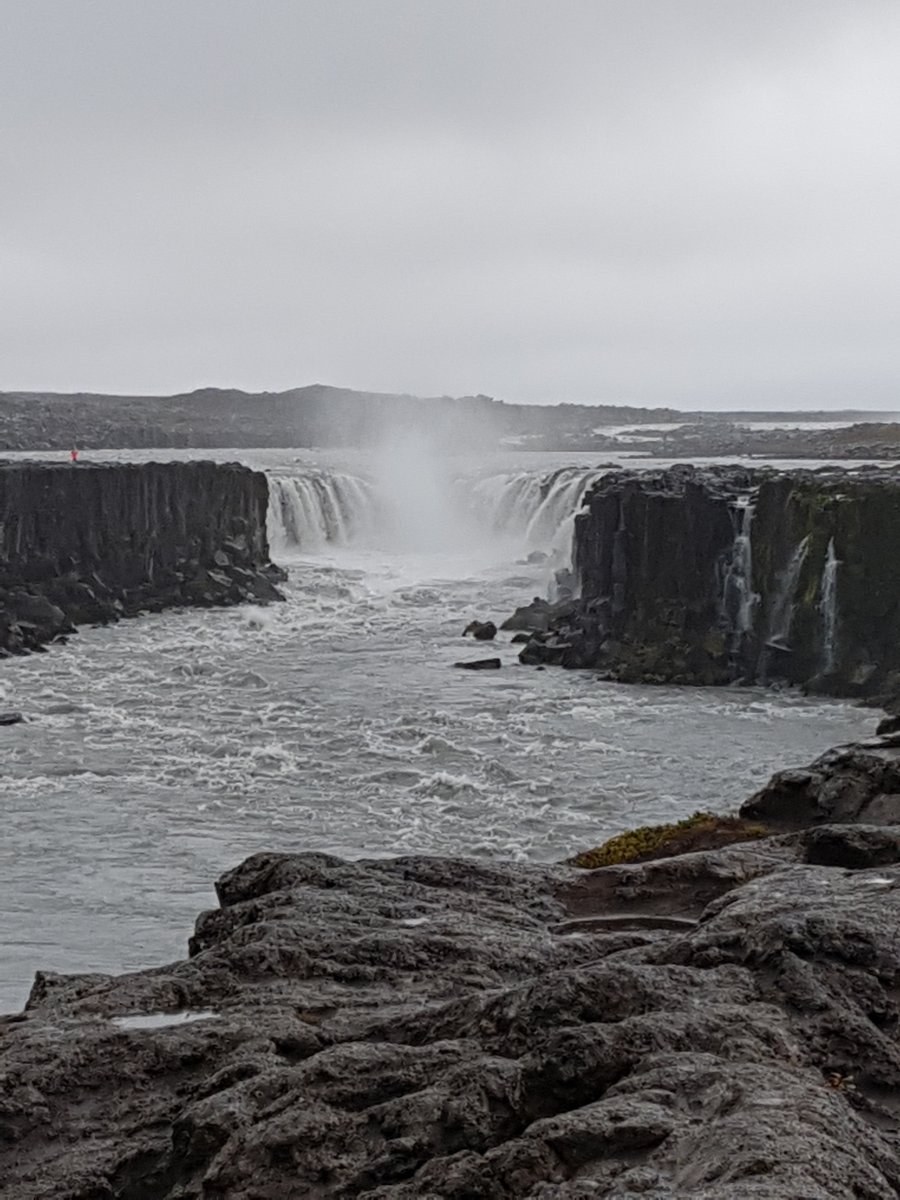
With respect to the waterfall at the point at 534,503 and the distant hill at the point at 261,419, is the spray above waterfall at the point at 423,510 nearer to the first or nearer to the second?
the waterfall at the point at 534,503

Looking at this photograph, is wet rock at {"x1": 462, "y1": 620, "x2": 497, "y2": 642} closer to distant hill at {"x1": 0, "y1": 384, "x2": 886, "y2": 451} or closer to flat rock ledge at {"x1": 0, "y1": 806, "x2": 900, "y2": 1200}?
flat rock ledge at {"x1": 0, "y1": 806, "x2": 900, "y2": 1200}

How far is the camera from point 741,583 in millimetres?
46000

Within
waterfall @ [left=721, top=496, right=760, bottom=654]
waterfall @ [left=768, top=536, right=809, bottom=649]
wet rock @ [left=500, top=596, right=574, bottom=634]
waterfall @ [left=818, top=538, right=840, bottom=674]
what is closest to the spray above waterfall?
wet rock @ [left=500, top=596, right=574, bottom=634]

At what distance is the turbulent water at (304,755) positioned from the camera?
80.3 feet

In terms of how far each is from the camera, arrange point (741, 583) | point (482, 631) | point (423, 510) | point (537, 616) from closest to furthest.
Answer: point (741, 583) < point (482, 631) < point (537, 616) < point (423, 510)

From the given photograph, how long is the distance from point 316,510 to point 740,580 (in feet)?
115

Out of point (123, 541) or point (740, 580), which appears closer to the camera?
point (740, 580)

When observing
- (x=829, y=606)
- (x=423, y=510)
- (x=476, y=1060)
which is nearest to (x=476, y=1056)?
(x=476, y=1060)

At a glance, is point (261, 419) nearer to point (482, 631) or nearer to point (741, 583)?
point (482, 631)

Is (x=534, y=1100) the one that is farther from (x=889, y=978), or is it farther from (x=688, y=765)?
(x=688, y=765)

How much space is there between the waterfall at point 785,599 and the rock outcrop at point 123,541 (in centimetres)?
2425

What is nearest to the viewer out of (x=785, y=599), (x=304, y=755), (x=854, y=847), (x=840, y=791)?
(x=854, y=847)

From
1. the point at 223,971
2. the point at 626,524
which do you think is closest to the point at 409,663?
the point at 626,524

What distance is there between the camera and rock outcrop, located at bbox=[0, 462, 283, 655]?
55.5 metres
